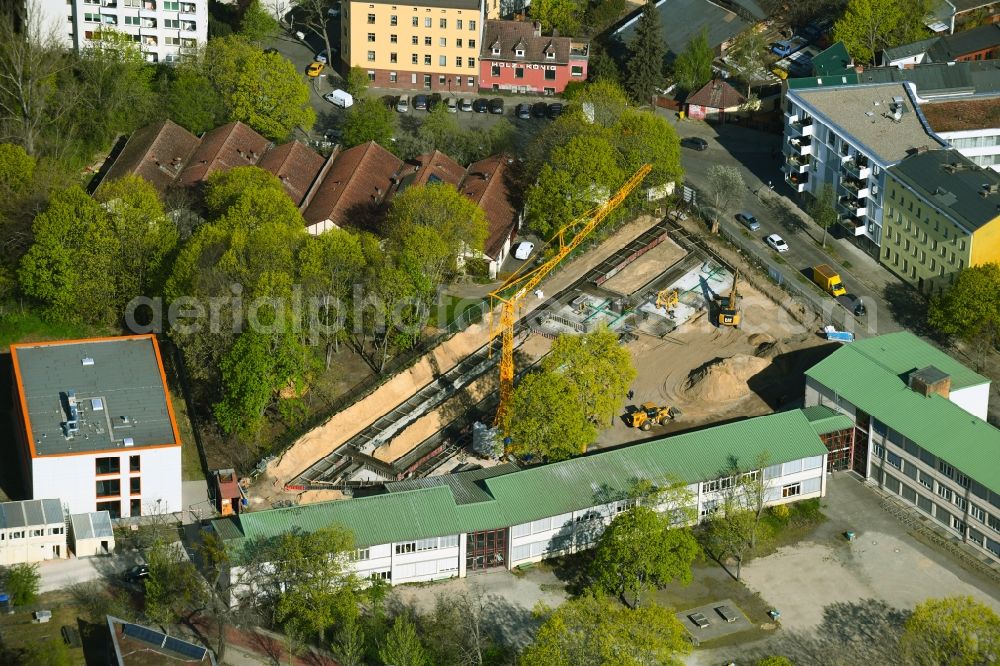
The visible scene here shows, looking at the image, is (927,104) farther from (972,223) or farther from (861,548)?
(861,548)

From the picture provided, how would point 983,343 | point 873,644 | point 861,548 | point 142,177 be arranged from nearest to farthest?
point 873,644, point 861,548, point 983,343, point 142,177

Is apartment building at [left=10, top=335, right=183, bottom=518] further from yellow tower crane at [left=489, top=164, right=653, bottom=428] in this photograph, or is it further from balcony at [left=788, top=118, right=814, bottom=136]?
balcony at [left=788, top=118, right=814, bottom=136]

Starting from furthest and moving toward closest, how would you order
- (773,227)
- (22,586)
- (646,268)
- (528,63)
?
(528,63) → (773,227) → (646,268) → (22,586)

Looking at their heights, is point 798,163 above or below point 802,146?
below

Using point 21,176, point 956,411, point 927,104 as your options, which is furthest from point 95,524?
point 927,104

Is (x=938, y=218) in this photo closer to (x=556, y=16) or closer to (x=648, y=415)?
(x=648, y=415)

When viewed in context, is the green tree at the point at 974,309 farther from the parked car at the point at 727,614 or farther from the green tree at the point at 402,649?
the green tree at the point at 402,649

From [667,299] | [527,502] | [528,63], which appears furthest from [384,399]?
[528,63]

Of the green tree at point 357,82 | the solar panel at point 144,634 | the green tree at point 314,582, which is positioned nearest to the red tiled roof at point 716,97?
the green tree at point 357,82
